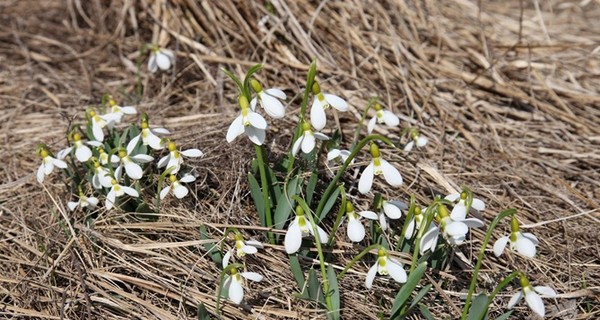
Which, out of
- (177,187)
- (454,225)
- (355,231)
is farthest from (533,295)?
(177,187)

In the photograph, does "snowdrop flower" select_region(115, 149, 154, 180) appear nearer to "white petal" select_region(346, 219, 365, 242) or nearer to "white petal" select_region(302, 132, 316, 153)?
"white petal" select_region(302, 132, 316, 153)

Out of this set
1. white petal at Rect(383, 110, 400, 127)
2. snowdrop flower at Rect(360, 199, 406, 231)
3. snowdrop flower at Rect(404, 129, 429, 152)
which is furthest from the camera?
snowdrop flower at Rect(404, 129, 429, 152)

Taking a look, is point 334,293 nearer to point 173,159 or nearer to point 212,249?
point 212,249

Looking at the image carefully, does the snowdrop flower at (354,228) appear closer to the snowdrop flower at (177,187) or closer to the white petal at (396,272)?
the white petal at (396,272)

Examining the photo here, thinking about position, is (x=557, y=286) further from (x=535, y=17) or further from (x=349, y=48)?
(x=535, y=17)

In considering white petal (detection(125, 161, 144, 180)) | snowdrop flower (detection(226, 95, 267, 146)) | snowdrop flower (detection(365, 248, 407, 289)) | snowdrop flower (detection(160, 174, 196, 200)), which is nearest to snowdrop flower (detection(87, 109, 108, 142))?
white petal (detection(125, 161, 144, 180))

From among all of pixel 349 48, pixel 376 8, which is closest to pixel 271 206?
pixel 349 48

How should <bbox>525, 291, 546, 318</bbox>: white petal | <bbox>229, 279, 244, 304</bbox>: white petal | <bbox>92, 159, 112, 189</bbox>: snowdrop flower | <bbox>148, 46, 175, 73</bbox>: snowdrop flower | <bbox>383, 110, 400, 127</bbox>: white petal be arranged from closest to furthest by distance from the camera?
<bbox>525, 291, 546, 318</bbox>: white petal
<bbox>229, 279, 244, 304</bbox>: white petal
<bbox>92, 159, 112, 189</bbox>: snowdrop flower
<bbox>383, 110, 400, 127</bbox>: white petal
<bbox>148, 46, 175, 73</bbox>: snowdrop flower
